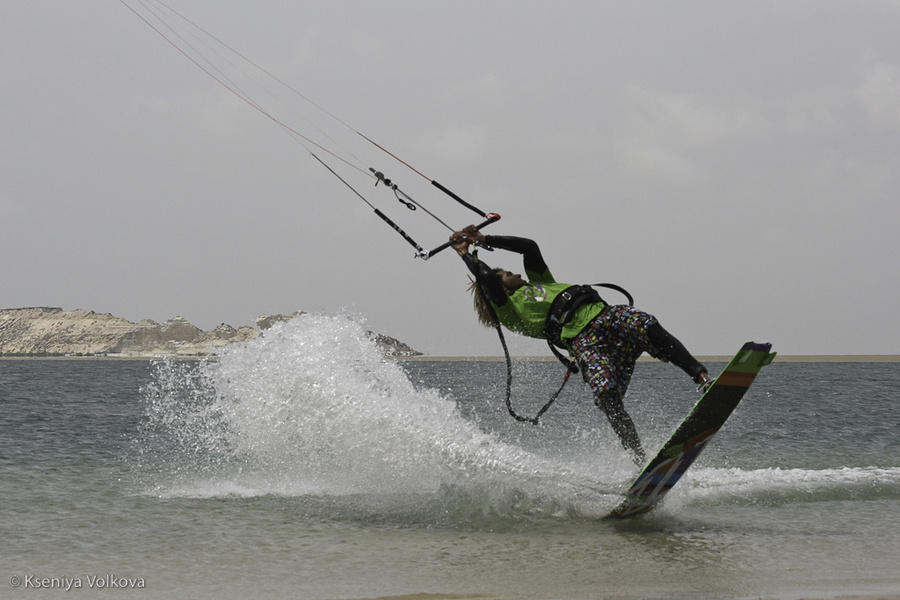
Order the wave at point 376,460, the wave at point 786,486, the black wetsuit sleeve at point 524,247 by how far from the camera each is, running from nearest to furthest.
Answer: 1. the black wetsuit sleeve at point 524,247
2. the wave at point 376,460
3. the wave at point 786,486

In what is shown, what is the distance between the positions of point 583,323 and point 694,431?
1.32m

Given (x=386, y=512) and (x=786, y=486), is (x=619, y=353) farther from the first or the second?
(x=786, y=486)

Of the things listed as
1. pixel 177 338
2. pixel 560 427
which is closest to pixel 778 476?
pixel 560 427

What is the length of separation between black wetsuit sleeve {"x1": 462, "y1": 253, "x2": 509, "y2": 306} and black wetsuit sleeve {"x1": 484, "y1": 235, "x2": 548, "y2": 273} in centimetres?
22

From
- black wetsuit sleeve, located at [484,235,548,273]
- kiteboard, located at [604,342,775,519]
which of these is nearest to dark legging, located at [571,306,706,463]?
kiteboard, located at [604,342,775,519]

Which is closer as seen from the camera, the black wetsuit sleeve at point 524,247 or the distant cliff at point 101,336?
the black wetsuit sleeve at point 524,247

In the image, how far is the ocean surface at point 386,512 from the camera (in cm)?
525

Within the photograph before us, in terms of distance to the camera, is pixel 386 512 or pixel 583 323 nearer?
pixel 583 323

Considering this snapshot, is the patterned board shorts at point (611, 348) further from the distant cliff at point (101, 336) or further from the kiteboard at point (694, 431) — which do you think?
the distant cliff at point (101, 336)

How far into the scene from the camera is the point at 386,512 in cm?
759

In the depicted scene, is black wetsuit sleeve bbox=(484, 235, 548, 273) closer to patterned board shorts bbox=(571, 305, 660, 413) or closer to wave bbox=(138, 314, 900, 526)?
patterned board shorts bbox=(571, 305, 660, 413)

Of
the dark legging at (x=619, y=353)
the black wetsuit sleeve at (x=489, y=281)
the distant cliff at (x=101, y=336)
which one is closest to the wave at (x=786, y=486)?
the dark legging at (x=619, y=353)

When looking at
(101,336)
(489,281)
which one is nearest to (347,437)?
(489,281)

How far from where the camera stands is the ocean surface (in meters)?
5.25
